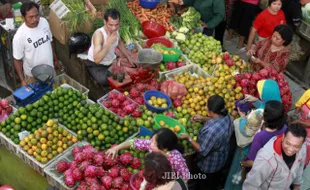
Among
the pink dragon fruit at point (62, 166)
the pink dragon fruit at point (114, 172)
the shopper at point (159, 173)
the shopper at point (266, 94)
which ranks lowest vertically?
the pink dragon fruit at point (62, 166)

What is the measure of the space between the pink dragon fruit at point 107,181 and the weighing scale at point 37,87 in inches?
64.1

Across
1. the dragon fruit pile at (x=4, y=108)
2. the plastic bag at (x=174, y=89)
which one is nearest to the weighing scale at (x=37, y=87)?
the dragon fruit pile at (x=4, y=108)

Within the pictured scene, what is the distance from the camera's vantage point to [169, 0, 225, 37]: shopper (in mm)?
6469

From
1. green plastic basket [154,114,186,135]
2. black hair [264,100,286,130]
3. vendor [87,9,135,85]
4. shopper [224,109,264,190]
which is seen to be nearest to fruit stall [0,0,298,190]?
green plastic basket [154,114,186,135]

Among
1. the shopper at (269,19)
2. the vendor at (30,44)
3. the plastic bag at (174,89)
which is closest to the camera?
the vendor at (30,44)

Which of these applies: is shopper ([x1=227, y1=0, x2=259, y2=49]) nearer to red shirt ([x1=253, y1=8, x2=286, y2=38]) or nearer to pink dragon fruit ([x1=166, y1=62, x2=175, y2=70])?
red shirt ([x1=253, y1=8, x2=286, y2=38])

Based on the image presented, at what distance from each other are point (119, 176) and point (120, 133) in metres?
0.69

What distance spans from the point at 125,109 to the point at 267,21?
2911 mm

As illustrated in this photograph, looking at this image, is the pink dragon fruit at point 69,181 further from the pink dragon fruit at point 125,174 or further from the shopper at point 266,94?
the shopper at point 266,94

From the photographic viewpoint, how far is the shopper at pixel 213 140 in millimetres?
4020

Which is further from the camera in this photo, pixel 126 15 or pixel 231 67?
pixel 126 15

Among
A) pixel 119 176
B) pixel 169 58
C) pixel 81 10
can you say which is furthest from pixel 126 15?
pixel 119 176

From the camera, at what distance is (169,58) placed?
5586 millimetres

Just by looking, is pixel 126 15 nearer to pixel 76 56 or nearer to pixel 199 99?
pixel 76 56
